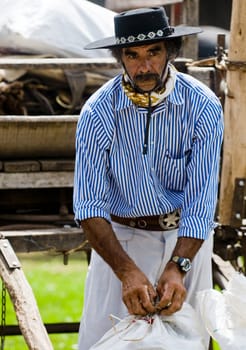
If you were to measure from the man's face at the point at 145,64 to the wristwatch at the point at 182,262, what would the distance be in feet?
2.22

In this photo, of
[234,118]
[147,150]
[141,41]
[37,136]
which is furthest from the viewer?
[37,136]

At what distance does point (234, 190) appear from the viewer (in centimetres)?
690

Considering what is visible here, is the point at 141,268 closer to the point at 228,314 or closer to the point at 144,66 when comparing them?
the point at 228,314

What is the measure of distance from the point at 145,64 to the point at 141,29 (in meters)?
0.15

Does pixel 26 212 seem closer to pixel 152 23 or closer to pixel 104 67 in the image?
pixel 104 67

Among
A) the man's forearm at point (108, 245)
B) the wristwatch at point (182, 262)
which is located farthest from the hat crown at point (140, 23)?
the wristwatch at point (182, 262)

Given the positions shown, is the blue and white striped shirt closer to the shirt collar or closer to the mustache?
the shirt collar

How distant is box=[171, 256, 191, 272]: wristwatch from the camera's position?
5.11m

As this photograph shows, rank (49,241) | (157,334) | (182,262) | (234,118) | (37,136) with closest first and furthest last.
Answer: (157,334) < (182,262) < (234,118) < (49,241) < (37,136)

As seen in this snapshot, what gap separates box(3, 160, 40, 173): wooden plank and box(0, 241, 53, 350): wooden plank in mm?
1075

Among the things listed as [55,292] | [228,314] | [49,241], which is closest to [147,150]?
[228,314]

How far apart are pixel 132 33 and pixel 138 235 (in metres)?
0.88

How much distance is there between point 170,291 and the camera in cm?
500

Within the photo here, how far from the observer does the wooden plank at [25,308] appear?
17.3 feet
